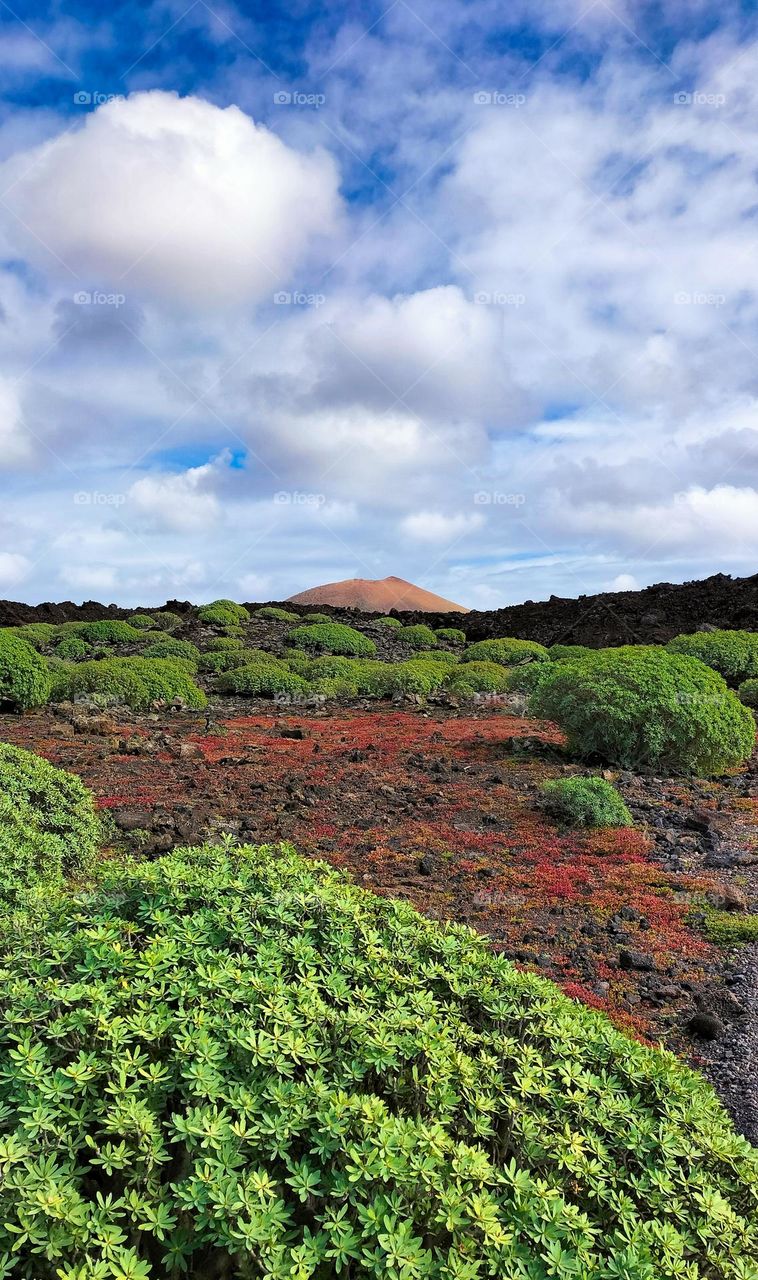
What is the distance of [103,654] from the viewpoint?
87.0 ft

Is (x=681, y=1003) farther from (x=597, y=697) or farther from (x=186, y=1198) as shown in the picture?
(x=597, y=697)

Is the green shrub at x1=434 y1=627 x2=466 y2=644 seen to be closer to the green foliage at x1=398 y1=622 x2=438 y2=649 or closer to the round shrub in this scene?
the green foliage at x1=398 y1=622 x2=438 y2=649

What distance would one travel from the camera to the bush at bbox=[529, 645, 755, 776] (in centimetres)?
→ 1030

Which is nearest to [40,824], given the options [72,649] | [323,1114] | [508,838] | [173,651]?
[508,838]

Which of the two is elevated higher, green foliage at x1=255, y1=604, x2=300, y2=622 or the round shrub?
green foliage at x1=255, y1=604, x2=300, y2=622

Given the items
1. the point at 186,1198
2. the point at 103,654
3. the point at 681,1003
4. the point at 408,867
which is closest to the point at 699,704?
the point at 408,867

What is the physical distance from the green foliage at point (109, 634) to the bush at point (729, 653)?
59.3ft

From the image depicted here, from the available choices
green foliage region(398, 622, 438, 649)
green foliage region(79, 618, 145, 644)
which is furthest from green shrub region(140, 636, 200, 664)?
green foliage region(398, 622, 438, 649)

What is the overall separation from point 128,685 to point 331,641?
13.2 m

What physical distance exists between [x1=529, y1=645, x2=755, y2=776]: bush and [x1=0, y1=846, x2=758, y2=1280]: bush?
7.71m

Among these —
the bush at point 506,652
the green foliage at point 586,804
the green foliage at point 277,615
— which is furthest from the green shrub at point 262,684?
the green foliage at point 277,615

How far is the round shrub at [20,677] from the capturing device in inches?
578

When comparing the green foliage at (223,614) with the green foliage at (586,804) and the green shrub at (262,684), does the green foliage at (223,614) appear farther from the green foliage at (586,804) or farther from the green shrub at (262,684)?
the green foliage at (586,804)

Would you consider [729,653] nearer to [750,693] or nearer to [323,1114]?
[750,693]
